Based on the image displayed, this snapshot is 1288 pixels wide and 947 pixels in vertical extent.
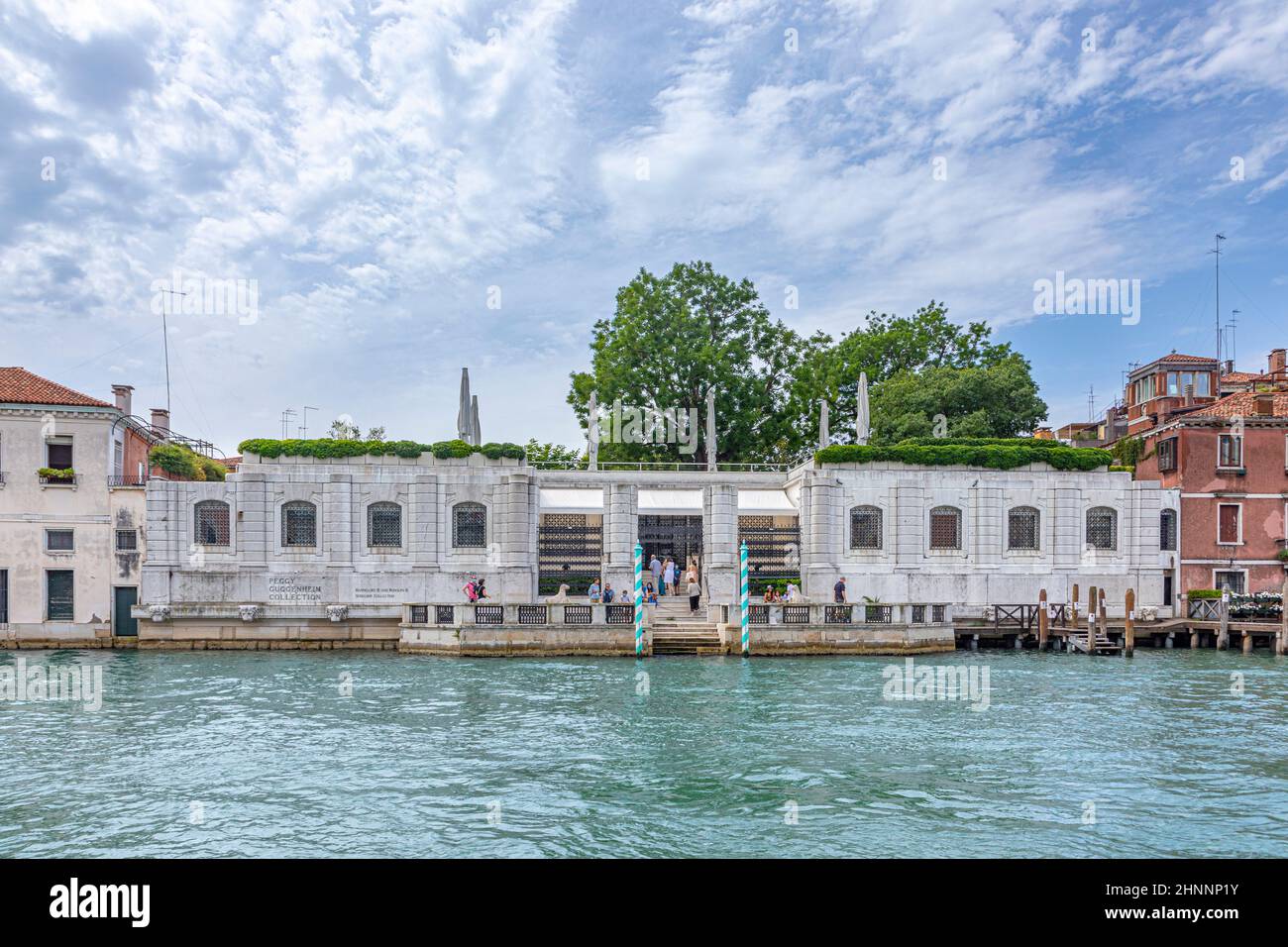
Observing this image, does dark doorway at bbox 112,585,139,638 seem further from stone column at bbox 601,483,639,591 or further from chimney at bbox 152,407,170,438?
stone column at bbox 601,483,639,591

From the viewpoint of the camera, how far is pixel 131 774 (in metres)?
14.4

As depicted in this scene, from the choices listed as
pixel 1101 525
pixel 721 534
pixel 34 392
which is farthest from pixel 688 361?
pixel 34 392

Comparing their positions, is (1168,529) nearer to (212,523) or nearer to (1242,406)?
(1242,406)

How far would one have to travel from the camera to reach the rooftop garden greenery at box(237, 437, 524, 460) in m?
33.0

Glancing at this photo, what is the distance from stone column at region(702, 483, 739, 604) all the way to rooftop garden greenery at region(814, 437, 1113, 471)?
397 cm

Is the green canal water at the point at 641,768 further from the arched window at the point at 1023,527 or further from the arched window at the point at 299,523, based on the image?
the arched window at the point at 1023,527

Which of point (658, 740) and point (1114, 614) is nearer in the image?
point (658, 740)

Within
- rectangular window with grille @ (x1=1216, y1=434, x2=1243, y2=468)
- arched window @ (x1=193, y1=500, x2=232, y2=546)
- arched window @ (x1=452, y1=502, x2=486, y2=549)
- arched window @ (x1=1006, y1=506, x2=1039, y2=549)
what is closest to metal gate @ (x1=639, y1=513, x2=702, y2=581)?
arched window @ (x1=452, y1=502, x2=486, y2=549)

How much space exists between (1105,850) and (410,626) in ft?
75.9
